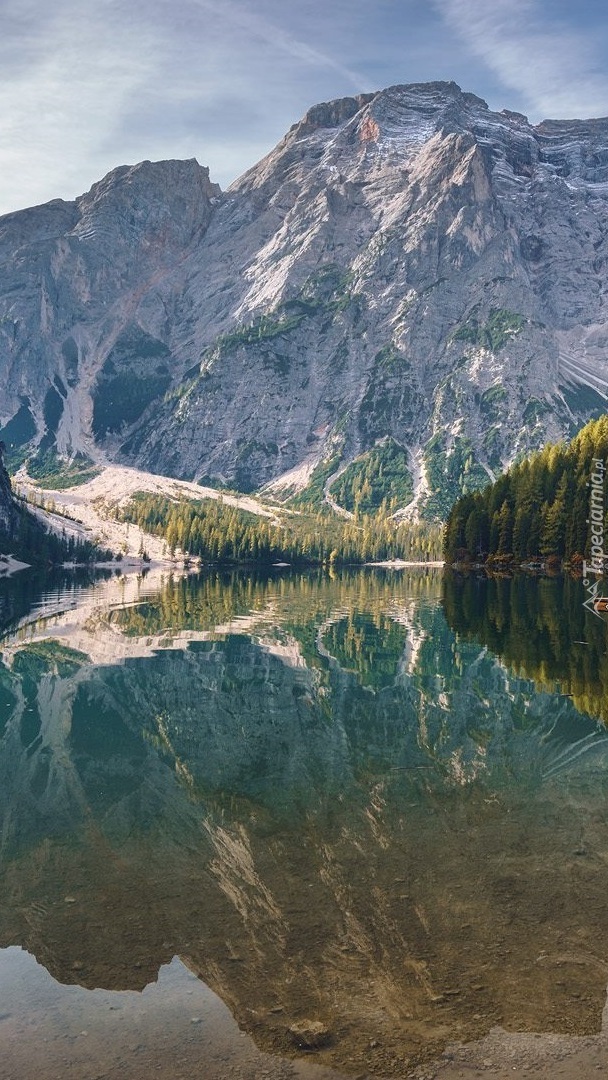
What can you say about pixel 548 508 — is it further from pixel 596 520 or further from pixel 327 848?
pixel 327 848

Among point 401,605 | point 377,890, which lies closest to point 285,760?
point 377,890

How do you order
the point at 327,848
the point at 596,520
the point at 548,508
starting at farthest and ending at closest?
the point at 548,508 < the point at 596,520 < the point at 327,848

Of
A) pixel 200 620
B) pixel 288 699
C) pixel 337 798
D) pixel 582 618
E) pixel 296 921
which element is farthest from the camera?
pixel 200 620

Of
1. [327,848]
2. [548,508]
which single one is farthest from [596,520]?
[327,848]

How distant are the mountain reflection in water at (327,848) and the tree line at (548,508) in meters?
83.7

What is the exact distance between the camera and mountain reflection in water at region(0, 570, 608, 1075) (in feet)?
45.9

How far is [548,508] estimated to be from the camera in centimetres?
13362

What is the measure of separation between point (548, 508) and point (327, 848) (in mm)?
120641

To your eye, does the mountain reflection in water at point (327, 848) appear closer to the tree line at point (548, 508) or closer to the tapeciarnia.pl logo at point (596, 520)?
the tapeciarnia.pl logo at point (596, 520)

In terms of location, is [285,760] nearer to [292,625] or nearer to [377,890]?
[377,890]

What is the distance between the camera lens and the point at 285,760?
2966 centimetres

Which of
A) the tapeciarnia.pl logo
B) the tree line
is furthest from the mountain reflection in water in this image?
the tree line

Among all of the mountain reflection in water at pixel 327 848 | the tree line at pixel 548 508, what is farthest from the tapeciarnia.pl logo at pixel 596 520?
the mountain reflection in water at pixel 327 848

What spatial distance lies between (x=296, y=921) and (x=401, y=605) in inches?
3633
